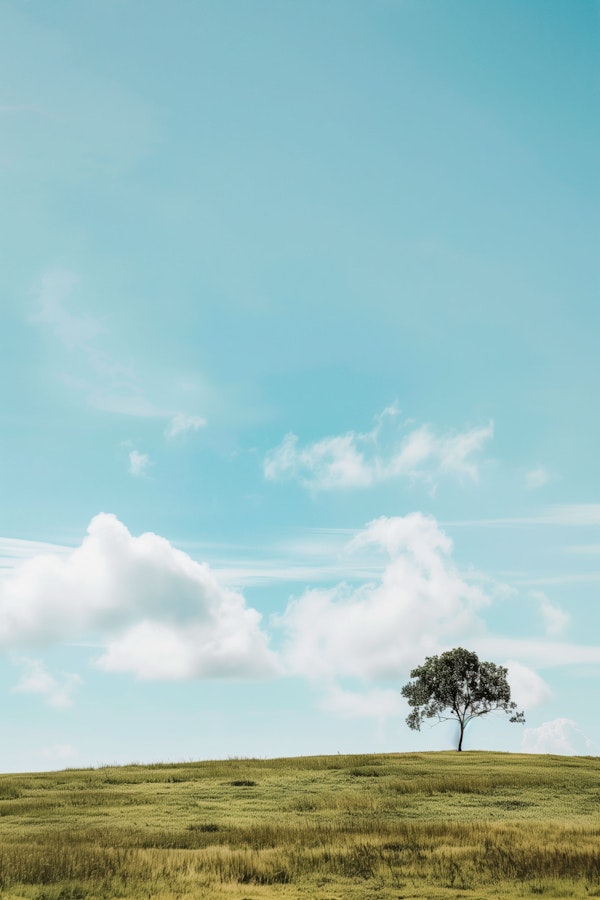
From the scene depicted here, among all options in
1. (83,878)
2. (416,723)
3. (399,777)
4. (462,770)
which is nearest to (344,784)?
(399,777)

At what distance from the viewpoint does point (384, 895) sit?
1853 centimetres

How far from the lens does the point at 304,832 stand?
27938 mm

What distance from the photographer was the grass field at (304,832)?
1992 cm

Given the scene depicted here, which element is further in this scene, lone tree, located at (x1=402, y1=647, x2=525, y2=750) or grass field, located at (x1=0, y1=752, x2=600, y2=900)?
lone tree, located at (x1=402, y1=647, x2=525, y2=750)

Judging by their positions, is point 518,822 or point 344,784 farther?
point 344,784

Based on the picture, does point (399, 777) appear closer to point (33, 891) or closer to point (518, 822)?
point (518, 822)

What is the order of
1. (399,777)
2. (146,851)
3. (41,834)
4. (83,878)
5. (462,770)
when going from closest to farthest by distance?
(83,878)
(146,851)
(41,834)
(399,777)
(462,770)

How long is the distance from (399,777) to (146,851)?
28.0 metres

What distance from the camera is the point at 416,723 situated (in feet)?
280

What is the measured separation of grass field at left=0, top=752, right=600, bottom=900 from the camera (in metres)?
19.9

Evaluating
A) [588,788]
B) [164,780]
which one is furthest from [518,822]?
[164,780]

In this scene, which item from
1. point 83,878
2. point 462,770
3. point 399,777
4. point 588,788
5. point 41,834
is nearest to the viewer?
point 83,878

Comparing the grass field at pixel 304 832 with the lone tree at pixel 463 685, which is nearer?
the grass field at pixel 304 832

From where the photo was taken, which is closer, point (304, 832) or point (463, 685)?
point (304, 832)
